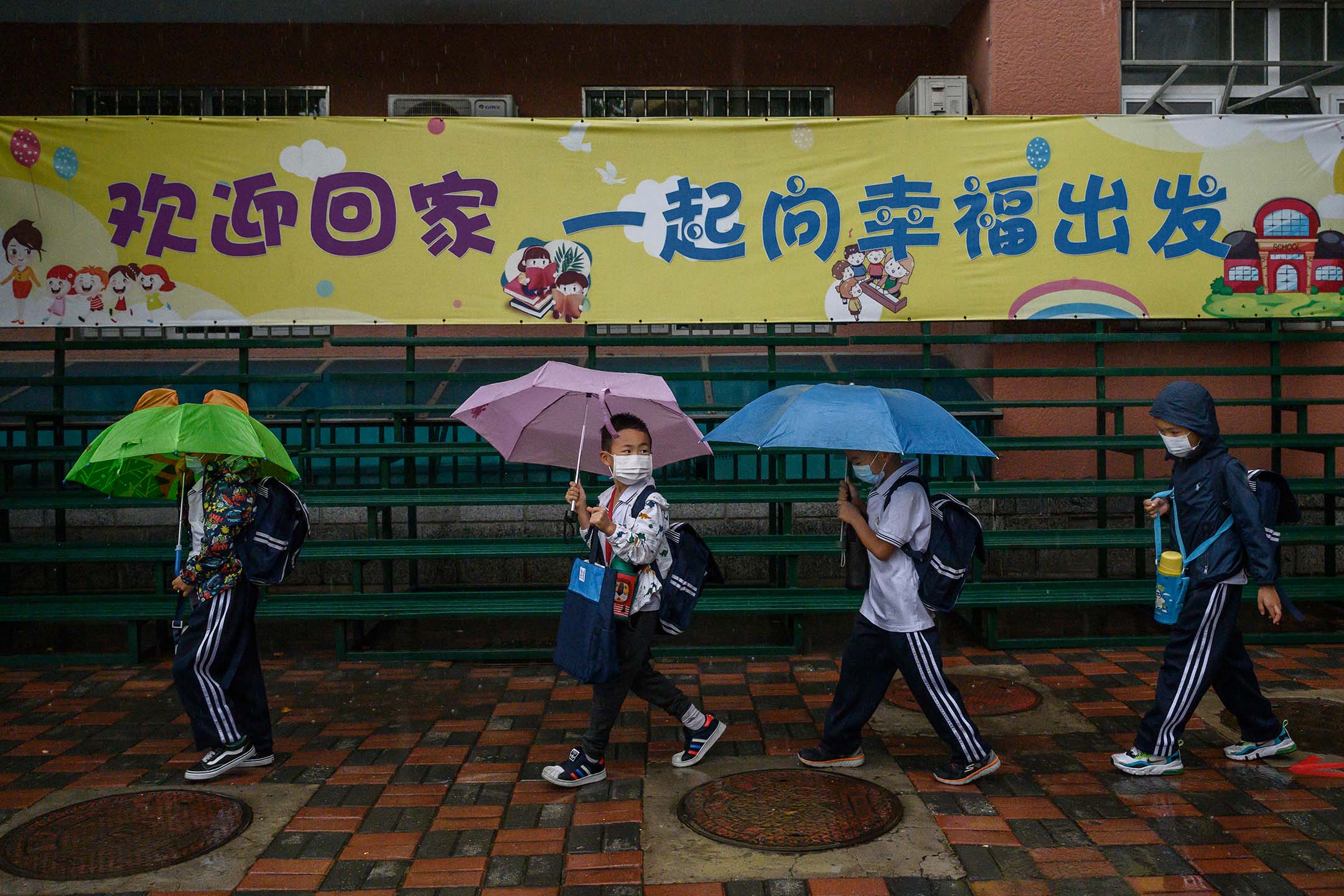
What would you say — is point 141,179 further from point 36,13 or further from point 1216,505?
point 1216,505

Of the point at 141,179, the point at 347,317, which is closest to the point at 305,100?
the point at 141,179

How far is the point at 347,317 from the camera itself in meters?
6.66

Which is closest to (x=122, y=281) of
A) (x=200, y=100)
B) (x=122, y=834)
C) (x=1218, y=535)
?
(x=122, y=834)

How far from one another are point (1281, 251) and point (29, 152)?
7947 mm

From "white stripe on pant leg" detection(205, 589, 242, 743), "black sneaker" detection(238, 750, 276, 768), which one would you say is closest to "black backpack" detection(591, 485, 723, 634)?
"white stripe on pant leg" detection(205, 589, 242, 743)

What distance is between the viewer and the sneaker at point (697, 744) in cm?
493

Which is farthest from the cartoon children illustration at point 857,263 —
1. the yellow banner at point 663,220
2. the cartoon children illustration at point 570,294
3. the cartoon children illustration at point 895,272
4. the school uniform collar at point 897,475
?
the school uniform collar at point 897,475

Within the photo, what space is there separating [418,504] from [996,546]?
366 cm

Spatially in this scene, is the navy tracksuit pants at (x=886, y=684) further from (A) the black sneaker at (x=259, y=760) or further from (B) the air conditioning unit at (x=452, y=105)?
(B) the air conditioning unit at (x=452, y=105)

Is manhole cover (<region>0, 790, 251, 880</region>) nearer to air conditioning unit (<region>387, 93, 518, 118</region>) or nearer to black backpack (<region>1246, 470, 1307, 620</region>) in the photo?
black backpack (<region>1246, 470, 1307, 620</region>)

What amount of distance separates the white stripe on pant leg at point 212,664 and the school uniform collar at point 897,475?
2984 millimetres

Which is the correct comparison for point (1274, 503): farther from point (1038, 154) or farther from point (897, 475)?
point (1038, 154)

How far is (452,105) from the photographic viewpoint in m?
9.62

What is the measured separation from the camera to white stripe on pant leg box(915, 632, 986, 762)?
4594mm
